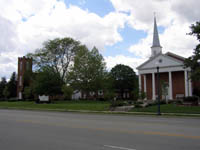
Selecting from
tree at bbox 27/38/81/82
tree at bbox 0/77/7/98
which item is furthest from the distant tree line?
tree at bbox 0/77/7/98

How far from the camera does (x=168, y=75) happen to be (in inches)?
2021

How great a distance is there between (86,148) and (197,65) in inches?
831

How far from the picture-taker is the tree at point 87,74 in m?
52.2

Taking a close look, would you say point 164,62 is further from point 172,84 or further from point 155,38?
point 155,38

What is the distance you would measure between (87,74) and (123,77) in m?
25.4

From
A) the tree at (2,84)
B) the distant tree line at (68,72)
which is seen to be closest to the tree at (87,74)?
the distant tree line at (68,72)

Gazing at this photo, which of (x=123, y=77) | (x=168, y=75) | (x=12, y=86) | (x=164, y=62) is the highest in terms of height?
(x=164, y=62)

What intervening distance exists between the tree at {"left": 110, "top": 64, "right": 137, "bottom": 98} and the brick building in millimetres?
19969

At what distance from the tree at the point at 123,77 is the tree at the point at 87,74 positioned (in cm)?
2217

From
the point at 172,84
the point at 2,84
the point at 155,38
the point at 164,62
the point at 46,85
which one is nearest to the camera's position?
the point at 46,85

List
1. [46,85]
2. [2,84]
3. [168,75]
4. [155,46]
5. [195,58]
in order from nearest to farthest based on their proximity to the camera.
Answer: [195,58]
[46,85]
[168,75]
[155,46]
[2,84]

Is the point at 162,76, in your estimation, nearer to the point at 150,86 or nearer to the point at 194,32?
the point at 150,86

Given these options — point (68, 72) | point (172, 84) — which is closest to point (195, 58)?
point (172, 84)

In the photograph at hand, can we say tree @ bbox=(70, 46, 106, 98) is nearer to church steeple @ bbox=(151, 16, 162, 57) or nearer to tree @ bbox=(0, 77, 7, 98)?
church steeple @ bbox=(151, 16, 162, 57)
